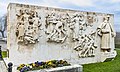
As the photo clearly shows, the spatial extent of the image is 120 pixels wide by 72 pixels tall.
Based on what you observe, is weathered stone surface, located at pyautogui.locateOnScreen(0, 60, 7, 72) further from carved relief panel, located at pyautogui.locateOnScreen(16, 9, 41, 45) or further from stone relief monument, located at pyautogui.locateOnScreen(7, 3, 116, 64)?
carved relief panel, located at pyautogui.locateOnScreen(16, 9, 41, 45)

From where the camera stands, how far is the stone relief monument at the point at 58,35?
725cm

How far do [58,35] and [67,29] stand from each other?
0.64 meters

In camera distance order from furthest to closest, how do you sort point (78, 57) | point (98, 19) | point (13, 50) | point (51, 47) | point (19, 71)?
point (98, 19) → point (78, 57) → point (51, 47) → point (13, 50) → point (19, 71)

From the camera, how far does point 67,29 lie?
8.52m

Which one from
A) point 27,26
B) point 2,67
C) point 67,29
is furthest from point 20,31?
point 67,29

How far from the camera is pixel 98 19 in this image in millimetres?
9508

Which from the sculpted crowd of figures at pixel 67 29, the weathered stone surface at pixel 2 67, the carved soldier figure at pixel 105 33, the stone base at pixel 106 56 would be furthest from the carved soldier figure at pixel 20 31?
the stone base at pixel 106 56

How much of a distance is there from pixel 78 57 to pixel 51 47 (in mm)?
1603

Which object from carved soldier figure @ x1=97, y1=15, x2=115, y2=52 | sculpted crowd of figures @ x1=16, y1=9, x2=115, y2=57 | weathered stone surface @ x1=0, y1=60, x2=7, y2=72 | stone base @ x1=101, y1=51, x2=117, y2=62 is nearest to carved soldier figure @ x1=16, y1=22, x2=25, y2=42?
sculpted crowd of figures @ x1=16, y1=9, x2=115, y2=57

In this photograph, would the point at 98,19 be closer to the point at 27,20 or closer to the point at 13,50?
the point at 27,20

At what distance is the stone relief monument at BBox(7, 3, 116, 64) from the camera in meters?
7.25

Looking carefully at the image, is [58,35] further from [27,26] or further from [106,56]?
[106,56]

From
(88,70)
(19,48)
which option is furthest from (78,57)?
(19,48)

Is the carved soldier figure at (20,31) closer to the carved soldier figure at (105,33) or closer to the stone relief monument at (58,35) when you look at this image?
the stone relief monument at (58,35)
